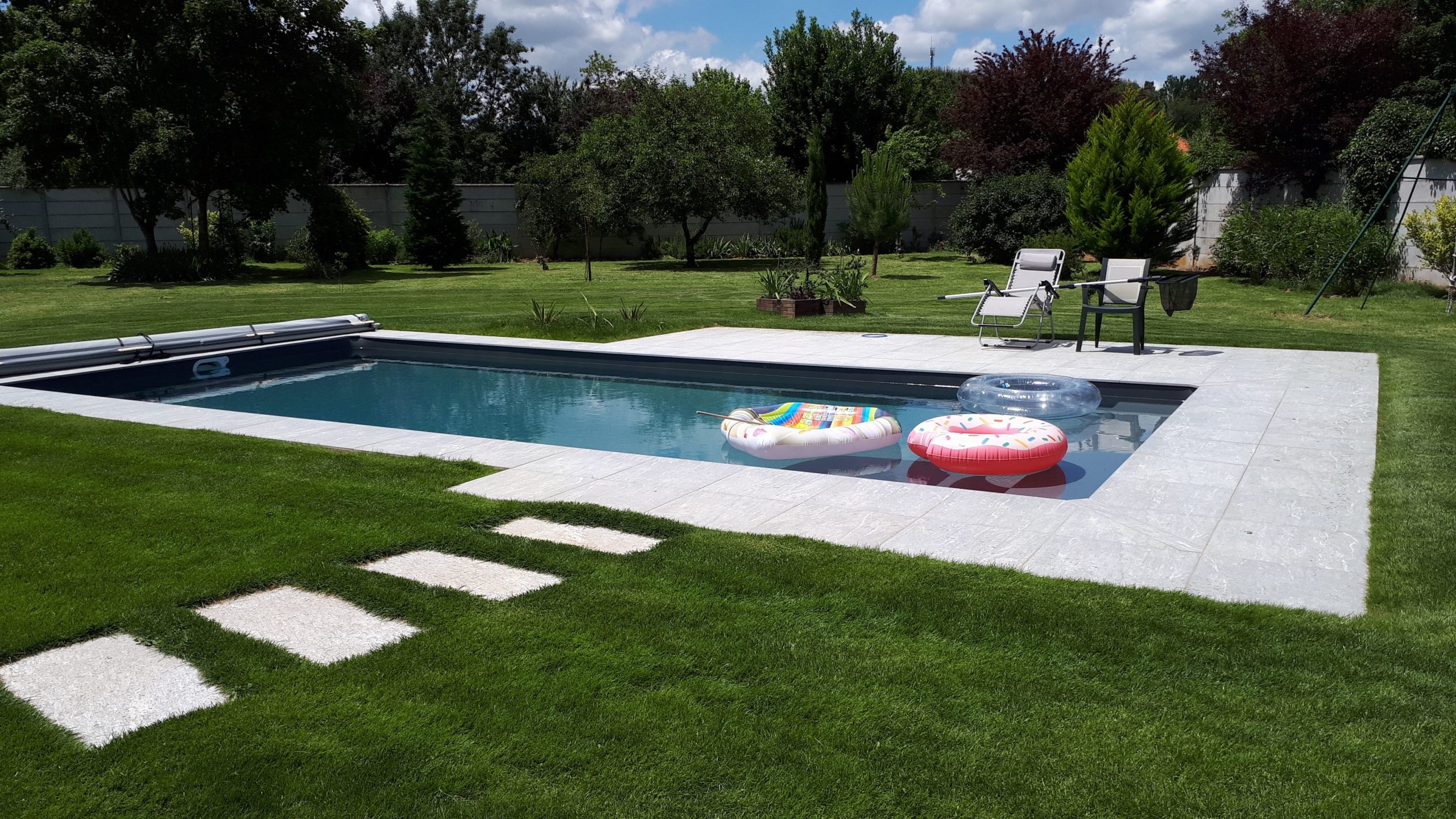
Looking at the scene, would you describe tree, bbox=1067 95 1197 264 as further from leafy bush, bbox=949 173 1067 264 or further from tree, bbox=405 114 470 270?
tree, bbox=405 114 470 270

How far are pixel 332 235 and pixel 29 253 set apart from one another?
7.51 metres

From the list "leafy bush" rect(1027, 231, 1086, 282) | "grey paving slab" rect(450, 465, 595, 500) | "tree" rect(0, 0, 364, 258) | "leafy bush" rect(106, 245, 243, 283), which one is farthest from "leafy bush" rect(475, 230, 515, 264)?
"grey paving slab" rect(450, 465, 595, 500)

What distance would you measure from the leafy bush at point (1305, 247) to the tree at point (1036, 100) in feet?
20.8

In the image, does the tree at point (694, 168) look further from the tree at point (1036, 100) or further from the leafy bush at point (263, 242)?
the leafy bush at point (263, 242)

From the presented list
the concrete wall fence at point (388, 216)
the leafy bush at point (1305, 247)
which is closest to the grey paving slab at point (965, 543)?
the leafy bush at point (1305, 247)

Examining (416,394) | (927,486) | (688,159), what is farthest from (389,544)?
(688,159)

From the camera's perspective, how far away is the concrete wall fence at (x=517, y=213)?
17.2 metres

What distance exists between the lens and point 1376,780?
2303 millimetres

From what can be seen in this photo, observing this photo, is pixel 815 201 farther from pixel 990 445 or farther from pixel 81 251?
pixel 81 251

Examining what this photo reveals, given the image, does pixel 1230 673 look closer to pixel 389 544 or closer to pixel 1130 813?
pixel 1130 813

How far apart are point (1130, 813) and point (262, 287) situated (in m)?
20.0

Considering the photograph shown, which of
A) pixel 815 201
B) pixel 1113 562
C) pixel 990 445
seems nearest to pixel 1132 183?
pixel 815 201

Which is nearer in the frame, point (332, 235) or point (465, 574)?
point (465, 574)

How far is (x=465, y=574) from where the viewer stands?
3.70 meters
